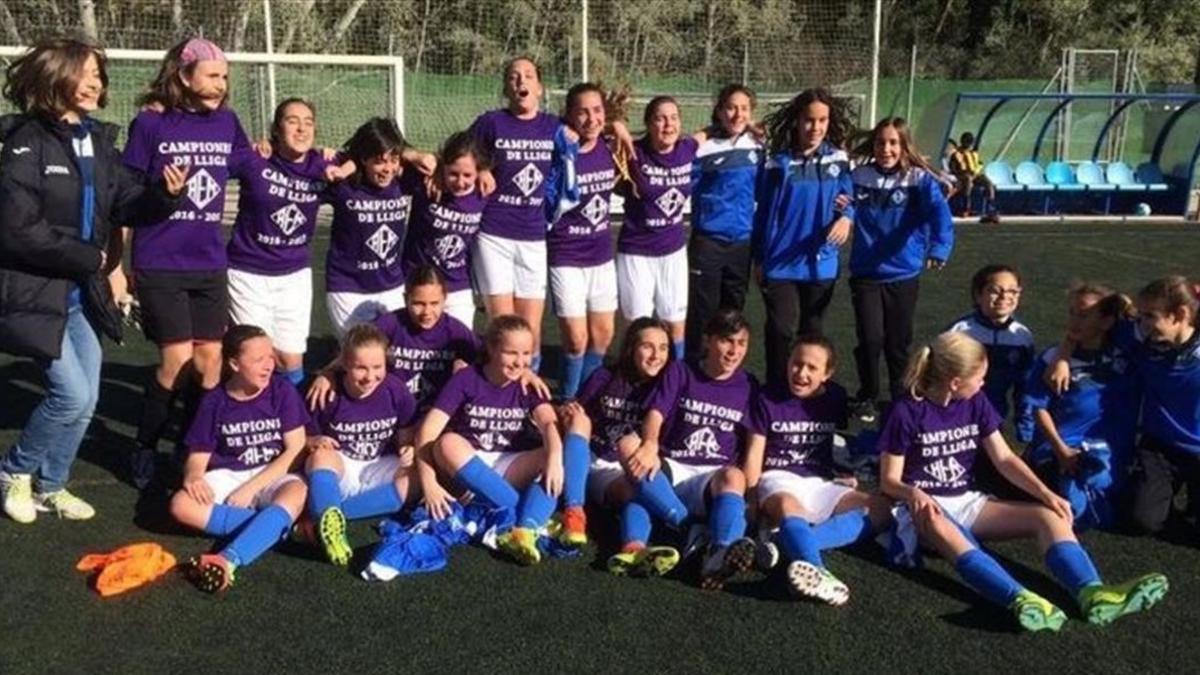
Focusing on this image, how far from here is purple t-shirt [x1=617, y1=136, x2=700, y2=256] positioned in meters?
5.98

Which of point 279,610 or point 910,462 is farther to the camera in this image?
point 910,462

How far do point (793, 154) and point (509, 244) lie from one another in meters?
1.53

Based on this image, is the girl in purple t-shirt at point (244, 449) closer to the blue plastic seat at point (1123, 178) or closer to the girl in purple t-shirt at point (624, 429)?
the girl in purple t-shirt at point (624, 429)

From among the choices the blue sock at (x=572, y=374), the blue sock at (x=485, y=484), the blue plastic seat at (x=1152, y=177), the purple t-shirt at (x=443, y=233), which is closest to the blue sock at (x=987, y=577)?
the blue sock at (x=485, y=484)

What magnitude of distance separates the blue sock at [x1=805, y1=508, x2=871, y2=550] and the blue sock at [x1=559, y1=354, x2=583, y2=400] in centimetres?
210

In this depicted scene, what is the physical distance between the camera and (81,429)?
4.48m

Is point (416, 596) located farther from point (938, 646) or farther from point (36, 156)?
point (36, 156)

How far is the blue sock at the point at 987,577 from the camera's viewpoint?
150 inches

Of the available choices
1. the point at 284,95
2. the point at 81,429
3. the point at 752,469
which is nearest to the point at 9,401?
the point at 81,429

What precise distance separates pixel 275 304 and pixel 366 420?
38.4 inches

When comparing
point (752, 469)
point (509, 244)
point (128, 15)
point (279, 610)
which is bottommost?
point (279, 610)

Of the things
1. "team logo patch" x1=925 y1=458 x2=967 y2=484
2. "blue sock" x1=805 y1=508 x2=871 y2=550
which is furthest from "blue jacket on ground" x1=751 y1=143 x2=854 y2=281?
"blue sock" x1=805 y1=508 x2=871 y2=550

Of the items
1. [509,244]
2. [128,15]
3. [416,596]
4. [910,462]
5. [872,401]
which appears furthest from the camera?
[128,15]

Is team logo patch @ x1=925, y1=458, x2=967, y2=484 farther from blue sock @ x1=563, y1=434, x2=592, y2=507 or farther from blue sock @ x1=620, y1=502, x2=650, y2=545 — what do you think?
blue sock @ x1=563, y1=434, x2=592, y2=507
